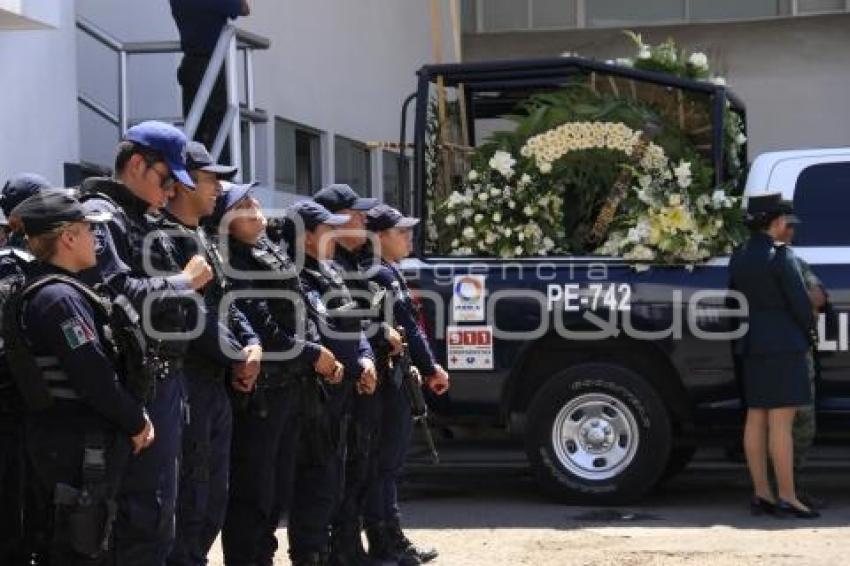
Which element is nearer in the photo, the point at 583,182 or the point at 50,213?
the point at 50,213

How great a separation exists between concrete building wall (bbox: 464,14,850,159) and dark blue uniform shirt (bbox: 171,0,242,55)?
9.82m

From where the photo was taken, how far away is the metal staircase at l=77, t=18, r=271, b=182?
9.61m

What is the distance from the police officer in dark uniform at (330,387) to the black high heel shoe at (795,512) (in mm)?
3099

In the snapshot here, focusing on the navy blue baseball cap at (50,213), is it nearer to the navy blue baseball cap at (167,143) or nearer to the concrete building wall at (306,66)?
the navy blue baseball cap at (167,143)

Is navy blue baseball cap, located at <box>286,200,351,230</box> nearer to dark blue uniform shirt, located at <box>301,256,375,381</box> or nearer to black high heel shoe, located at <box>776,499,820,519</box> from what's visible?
dark blue uniform shirt, located at <box>301,256,375,381</box>

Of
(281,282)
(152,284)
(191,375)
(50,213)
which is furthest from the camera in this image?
(281,282)

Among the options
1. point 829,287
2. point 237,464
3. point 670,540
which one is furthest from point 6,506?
point 829,287

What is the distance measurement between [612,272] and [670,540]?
5.92ft

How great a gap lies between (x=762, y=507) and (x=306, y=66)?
7306mm

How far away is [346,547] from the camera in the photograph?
7.07m

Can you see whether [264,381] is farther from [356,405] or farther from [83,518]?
[83,518]

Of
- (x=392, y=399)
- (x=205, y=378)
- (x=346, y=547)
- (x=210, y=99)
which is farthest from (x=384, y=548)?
(x=210, y=99)

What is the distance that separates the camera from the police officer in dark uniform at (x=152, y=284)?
4949 mm

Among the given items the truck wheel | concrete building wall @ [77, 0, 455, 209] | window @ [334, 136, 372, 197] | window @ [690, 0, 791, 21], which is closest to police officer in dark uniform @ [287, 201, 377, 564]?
the truck wheel
